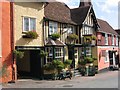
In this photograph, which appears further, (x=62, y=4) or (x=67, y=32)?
(x=62, y=4)

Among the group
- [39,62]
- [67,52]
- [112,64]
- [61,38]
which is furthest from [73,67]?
[112,64]

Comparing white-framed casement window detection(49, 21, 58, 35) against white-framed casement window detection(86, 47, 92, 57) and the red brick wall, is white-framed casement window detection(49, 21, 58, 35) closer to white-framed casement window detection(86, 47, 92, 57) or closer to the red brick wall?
the red brick wall

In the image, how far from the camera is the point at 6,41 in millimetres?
20766

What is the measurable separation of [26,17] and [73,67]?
370 inches

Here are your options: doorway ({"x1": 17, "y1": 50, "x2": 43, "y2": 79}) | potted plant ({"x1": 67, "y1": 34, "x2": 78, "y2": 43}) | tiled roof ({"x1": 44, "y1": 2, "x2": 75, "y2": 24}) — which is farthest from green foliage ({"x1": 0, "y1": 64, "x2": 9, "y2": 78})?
potted plant ({"x1": 67, "y1": 34, "x2": 78, "y2": 43})

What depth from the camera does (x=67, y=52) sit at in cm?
2881

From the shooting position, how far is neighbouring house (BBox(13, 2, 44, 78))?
2209cm

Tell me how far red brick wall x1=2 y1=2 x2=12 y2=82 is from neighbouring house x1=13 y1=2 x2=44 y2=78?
812 mm

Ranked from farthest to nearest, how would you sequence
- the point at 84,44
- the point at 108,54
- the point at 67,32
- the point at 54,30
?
1. the point at 108,54
2. the point at 84,44
3. the point at 67,32
4. the point at 54,30

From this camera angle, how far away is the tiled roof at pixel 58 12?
26.6 meters

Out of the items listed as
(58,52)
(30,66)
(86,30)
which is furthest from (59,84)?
(86,30)

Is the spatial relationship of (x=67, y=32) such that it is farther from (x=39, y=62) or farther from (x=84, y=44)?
(x=39, y=62)

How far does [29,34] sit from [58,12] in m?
7.39

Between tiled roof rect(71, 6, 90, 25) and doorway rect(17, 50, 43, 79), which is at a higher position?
tiled roof rect(71, 6, 90, 25)
